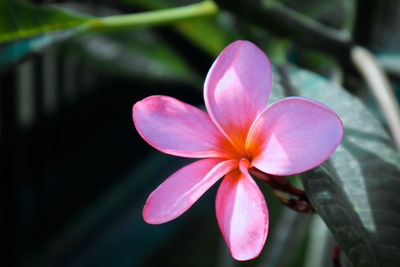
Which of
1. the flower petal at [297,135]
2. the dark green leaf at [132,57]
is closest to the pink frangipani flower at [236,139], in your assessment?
Answer: the flower petal at [297,135]

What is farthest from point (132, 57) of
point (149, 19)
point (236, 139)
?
point (236, 139)

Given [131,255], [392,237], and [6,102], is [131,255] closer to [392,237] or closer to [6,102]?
[6,102]

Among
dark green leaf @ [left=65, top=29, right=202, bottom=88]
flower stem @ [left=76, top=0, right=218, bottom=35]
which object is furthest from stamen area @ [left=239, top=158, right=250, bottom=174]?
dark green leaf @ [left=65, top=29, right=202, bottom=88]

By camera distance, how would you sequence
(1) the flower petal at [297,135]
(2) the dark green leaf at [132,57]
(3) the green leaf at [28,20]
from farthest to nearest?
(2) the dark green leaf at [132,57]
(3) the green leaf at [28,20]
(1) the flower petal at [297,135]

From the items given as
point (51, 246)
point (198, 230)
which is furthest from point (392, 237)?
point (198, 230)

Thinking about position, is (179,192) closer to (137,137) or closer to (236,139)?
(236,139)

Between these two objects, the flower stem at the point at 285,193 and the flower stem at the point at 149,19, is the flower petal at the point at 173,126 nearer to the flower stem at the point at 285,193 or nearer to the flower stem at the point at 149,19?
the flower stem at the point at 285,193
